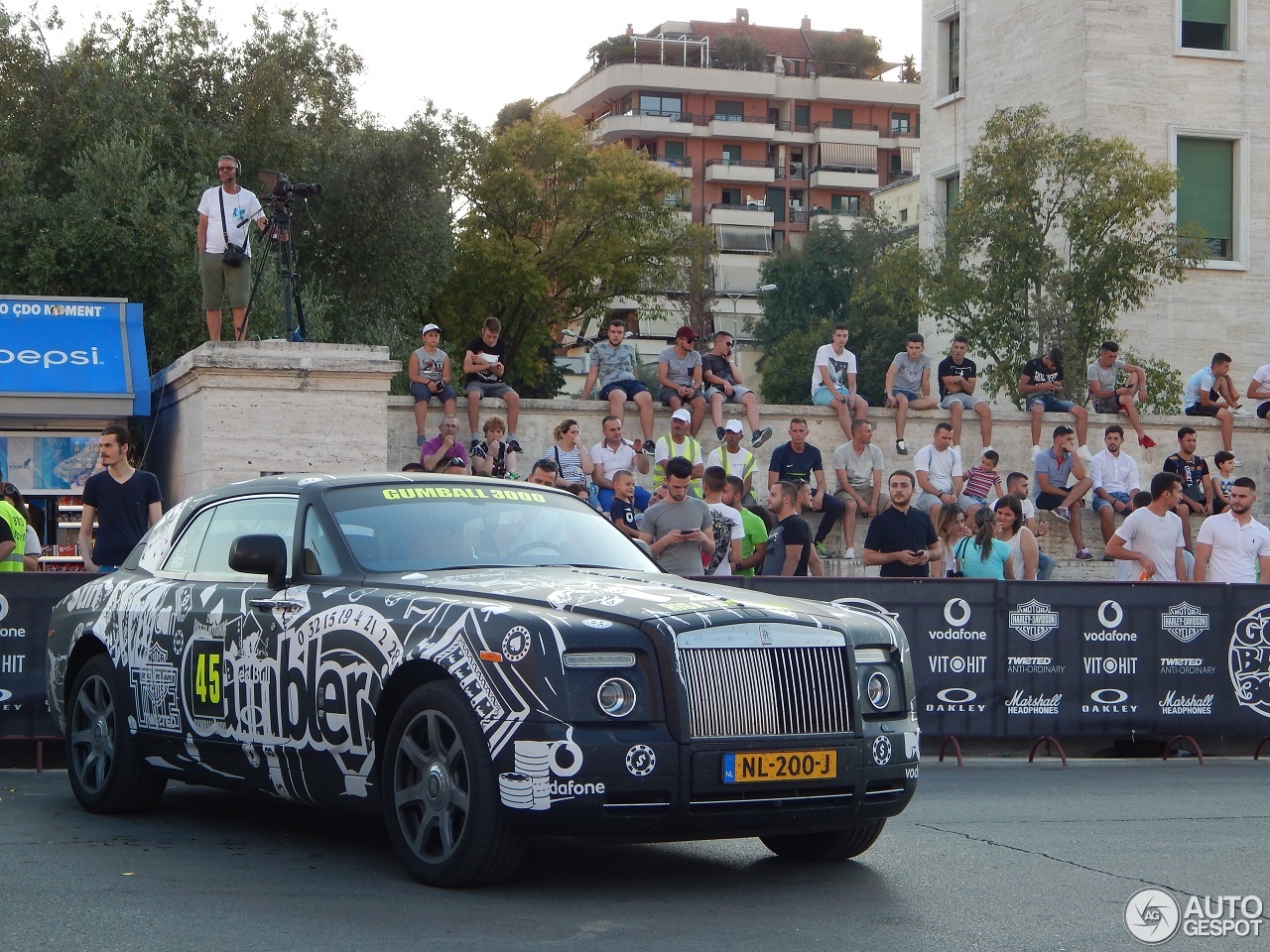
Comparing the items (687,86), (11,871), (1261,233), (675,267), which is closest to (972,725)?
(11,871)

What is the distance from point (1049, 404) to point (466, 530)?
16.2 meters

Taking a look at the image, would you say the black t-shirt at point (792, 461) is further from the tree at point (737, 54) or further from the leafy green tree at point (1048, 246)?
the tree at point (737, 54)

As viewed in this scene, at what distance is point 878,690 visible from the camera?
23.2ft

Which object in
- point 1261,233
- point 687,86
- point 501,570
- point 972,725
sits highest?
point 687,86

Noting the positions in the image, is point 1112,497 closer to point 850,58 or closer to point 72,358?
point 72,358

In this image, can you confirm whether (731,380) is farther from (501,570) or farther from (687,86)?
(687,86)

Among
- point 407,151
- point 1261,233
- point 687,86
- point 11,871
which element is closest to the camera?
point 11,871

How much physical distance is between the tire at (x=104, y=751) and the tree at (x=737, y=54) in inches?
3938

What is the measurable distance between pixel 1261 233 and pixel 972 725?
3004cm

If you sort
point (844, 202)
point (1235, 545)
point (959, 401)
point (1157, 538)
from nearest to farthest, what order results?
point (1235, 545), point (1157, 538), point (959, 401), point (844, 202)

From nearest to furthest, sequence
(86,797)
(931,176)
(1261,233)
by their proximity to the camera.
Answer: (86,797)
(1261,233)
(931,176)

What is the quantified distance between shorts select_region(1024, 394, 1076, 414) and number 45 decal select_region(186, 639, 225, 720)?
16.3 meters

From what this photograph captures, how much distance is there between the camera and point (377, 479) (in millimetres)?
7973

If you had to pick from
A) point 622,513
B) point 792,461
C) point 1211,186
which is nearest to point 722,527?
point 622,513
